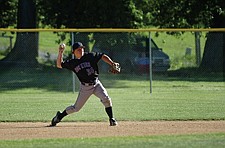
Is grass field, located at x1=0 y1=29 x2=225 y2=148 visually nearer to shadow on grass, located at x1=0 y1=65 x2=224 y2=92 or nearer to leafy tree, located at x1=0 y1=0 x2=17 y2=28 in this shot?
shadow on grass, located at x1=0 y1=65 x2=224 y2=92

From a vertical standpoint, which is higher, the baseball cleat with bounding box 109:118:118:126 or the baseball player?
the baseball player

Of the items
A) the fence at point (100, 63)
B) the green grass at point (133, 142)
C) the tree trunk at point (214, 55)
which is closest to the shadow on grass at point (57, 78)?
the fence at point (100, 63)

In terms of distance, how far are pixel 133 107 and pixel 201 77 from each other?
8.10 m

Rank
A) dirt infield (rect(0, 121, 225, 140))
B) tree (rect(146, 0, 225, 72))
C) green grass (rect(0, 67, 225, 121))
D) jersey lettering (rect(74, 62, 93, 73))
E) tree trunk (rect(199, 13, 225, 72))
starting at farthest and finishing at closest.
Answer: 1. tree (rect(146, 0, 225, 72))
2. tree trunk (rect(199, 13, 225, 72))
3. green grass (rect(0, 67, 225, 121))
4. jersey lettering (rect(74, 62, 93, 73))
5. dirt infield (rect(0, 121, 225, 140))

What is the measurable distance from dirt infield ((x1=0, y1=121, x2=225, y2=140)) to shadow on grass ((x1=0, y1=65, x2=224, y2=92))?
913 centimetres

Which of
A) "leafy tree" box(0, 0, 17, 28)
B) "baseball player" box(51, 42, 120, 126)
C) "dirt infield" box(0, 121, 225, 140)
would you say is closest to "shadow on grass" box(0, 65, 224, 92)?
"dirt infield" box(0, 121, 225, 140)

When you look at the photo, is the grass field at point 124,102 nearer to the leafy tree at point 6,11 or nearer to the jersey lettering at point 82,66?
the jersey lettering at point 82,66

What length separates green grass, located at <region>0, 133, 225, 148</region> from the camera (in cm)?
993

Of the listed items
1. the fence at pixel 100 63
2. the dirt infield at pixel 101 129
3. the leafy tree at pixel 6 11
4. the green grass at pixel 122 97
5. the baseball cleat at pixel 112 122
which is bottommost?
the green grass at pixel 122 97

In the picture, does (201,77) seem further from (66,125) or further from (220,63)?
(66,125)

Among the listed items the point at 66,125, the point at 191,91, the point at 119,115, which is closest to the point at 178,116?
the point at 119,115

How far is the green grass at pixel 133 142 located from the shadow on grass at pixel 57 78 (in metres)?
11.7

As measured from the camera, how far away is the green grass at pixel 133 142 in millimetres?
9930

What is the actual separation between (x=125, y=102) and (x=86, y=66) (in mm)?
5850
